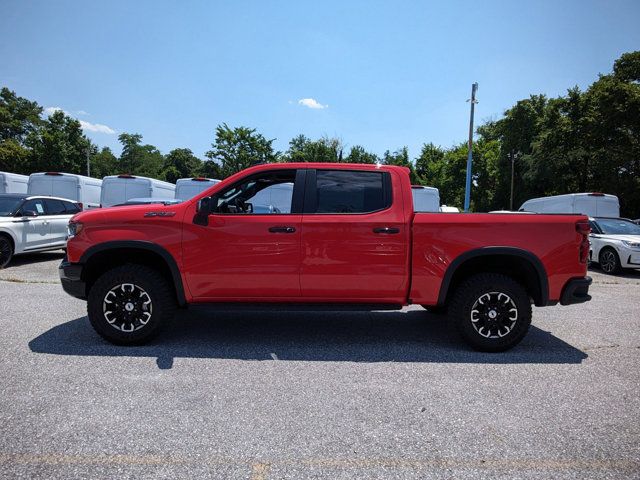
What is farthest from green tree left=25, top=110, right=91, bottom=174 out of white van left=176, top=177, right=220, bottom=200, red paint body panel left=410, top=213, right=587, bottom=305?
red paint body panel left=410, top=213, right=587, bottom=305

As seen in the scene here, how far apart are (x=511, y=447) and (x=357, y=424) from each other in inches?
39.3

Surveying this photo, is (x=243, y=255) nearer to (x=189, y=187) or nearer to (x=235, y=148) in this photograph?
(x=189, y=187)

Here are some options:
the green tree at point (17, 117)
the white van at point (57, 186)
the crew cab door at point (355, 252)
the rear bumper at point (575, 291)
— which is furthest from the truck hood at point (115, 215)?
the green tree at point (17, 117)

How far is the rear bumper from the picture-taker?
14.2 feet

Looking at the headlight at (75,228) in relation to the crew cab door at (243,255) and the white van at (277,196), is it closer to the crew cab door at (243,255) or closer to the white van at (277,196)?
the crew cab door at (243,255)

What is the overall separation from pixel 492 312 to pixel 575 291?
2.96 ft

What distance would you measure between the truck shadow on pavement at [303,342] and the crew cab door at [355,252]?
1.97ft

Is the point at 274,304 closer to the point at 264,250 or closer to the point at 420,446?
the point at 264,250

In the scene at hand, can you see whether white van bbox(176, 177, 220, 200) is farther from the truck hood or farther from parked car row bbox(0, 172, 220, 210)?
the truck hood

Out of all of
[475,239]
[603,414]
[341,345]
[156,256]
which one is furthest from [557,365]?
[156,256]

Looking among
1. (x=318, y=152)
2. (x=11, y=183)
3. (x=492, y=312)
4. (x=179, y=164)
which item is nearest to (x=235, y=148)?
(x=318, y=152)

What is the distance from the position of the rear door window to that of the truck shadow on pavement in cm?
152

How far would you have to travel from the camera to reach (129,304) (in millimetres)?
4340

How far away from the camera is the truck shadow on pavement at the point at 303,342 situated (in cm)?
420
